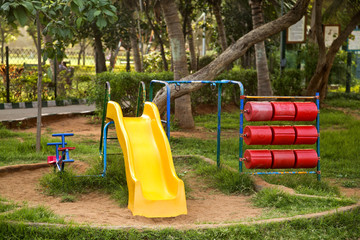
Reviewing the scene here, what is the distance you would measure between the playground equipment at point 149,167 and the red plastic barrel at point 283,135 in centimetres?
135

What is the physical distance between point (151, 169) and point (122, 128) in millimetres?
611

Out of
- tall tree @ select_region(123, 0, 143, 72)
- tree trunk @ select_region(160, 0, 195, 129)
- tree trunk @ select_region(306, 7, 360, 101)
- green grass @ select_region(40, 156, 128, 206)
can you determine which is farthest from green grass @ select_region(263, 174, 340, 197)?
tall tree @ select_region(123, 0, 143, 72)

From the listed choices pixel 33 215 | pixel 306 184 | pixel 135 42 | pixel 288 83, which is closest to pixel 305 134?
pixel 306 184

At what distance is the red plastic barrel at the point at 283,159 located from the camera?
6.41 m

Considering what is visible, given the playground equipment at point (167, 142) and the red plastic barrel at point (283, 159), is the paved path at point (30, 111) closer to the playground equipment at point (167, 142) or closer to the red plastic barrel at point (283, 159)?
the playground equipment at point (167, 142)

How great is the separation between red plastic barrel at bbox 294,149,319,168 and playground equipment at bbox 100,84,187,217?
1669 mm

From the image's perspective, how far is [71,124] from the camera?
1262cm

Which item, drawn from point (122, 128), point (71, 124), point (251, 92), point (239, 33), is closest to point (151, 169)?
point (122, 128)

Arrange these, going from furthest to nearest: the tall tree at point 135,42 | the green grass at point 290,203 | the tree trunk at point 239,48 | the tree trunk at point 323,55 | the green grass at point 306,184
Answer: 1. the tall tree at point 135,42
2. the tree trunk at point 323,55
3. the tree trunk at point 239,48
4. the green grass at point 306,184
5. the green grass at point 290,203

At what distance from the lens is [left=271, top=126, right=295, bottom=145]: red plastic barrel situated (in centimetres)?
641

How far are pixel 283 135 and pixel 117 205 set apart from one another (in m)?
2.23

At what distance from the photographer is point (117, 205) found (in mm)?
5816

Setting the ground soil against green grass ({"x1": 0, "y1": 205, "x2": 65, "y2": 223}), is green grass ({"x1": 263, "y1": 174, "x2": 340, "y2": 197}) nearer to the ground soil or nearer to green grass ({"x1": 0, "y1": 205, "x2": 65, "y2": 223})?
the ground soil

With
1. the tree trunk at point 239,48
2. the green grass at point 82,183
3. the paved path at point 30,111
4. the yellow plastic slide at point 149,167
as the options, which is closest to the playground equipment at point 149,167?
the yellow plastic slide at point 149,167
